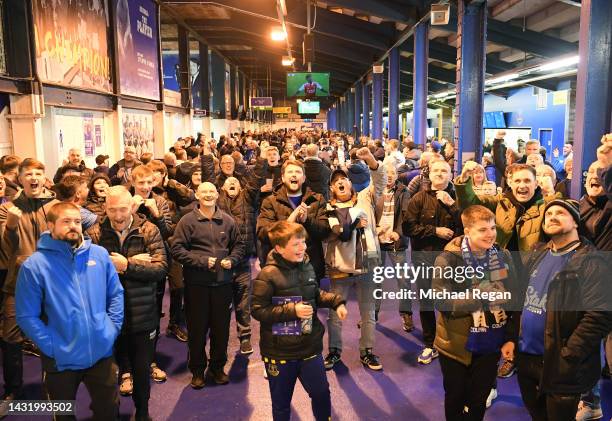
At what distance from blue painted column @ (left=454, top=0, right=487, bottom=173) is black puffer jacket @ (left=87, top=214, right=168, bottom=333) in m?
6.64

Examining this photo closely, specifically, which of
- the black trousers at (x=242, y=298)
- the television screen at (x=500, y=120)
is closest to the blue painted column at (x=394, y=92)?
the television screen at (x=500, y=120)

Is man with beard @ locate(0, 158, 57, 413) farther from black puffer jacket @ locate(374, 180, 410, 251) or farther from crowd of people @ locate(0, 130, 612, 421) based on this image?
black puffer jacket @ locate(374, 180, 410, 251)

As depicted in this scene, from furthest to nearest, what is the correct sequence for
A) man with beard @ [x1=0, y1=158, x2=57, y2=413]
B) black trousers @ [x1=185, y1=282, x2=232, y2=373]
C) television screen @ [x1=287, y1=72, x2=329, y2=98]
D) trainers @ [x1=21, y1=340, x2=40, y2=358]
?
television screen @ [x1=287, y1=72, x2=329, y2=98] → trainers @ [x1=21, y1=340, x2=40, y2=358] → black trousers @ [x1=185, y1=282, x2=232, y2=373] → man with beard @ [x1=0, y1=158, x2=57, y2=413]

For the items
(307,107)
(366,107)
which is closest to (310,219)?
(366,107)

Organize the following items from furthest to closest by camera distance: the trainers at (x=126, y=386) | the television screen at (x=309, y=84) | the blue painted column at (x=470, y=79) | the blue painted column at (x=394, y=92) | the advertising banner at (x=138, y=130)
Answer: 1. the television screen at (x=309, y=84)
2. the blue painted column at (x=394, y=92)
3. the advertising banner at (x=138, y=130)
4. the blue painted column at (x=470, y=79)
5. the trainers at (x=126, y=386)

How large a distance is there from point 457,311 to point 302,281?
3.06ft

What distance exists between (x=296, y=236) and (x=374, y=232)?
1.74 m

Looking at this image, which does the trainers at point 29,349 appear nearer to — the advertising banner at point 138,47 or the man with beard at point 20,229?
the man with beard at point 20,229

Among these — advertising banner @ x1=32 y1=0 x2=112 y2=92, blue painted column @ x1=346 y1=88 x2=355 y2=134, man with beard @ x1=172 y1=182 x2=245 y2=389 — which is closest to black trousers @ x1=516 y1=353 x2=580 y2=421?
man with beard @ x1=172 y1=182 x2=245 y2=389

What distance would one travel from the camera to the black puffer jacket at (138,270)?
3463 mm

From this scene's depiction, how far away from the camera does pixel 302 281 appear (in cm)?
321

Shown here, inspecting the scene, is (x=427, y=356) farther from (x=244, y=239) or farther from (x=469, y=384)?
(x=244, y=239)

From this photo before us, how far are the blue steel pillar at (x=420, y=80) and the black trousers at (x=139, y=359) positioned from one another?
1053cm

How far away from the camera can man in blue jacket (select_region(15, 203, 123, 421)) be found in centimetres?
279
